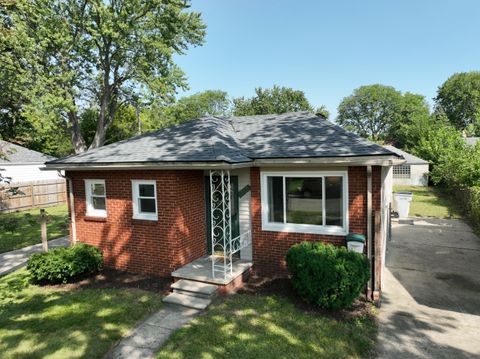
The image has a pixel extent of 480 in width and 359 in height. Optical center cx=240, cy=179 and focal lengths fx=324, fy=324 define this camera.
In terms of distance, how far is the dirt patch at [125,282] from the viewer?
7.93m

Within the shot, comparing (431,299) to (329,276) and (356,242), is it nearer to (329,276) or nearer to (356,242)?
(356,242)

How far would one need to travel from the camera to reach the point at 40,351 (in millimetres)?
5379

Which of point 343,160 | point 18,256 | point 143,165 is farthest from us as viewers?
point 18,256

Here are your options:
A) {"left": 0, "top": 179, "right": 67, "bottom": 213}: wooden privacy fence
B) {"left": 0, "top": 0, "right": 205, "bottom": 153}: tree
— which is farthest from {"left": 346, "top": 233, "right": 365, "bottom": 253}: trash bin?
{"left": 0, "top": 179, "right": 67, "bottom": 213}: wooden privacy fence

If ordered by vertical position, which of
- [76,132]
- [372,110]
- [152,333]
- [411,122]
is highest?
[372,110]

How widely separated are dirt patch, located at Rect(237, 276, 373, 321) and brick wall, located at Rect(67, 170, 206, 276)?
185cm

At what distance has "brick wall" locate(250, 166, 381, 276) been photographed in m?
7.35

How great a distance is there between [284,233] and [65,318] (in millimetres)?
5123

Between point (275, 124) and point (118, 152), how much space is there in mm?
4838

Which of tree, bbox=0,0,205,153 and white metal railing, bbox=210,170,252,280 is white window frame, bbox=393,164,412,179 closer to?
tree, bbox=0,0,205,153

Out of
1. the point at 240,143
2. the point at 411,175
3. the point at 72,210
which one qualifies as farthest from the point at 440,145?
the point at 72,210

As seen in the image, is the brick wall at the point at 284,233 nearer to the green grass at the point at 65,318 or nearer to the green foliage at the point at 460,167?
the green grass at the point at 65,318

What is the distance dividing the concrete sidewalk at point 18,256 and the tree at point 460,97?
80.8 metres

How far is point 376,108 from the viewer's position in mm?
81562
